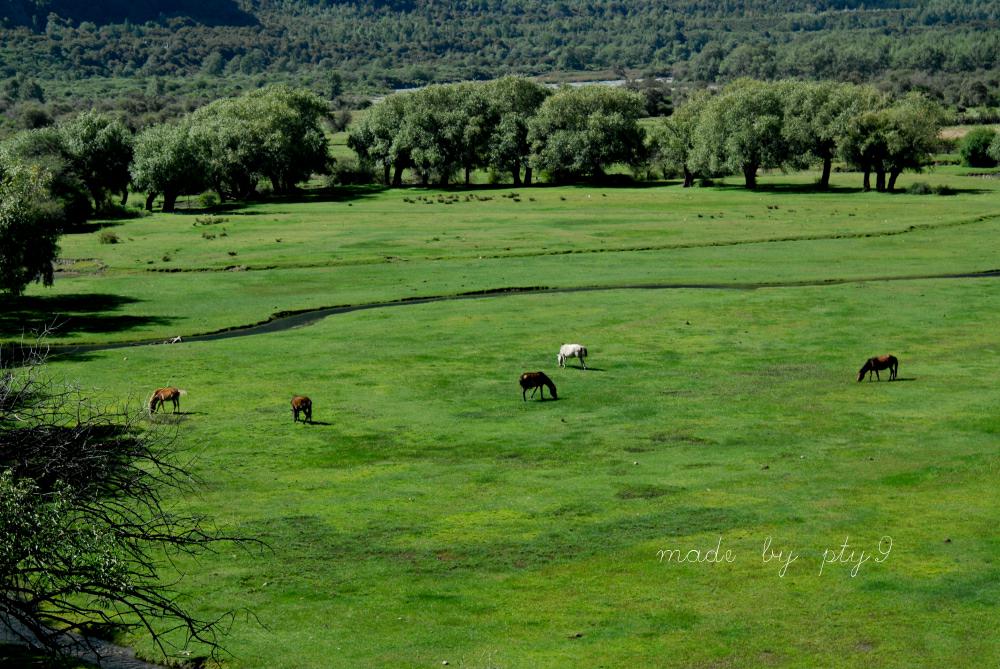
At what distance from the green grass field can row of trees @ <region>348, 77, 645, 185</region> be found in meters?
79.7

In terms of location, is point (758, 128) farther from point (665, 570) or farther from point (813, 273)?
point (665, 570)

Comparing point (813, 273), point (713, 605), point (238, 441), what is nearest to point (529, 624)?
point (713, 605)

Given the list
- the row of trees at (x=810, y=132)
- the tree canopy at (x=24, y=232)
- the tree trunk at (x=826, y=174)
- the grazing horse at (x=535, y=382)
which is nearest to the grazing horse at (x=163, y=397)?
the grazing horse at (x=535, y=382)

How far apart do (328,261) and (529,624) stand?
237 ft

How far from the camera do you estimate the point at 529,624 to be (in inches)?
1035

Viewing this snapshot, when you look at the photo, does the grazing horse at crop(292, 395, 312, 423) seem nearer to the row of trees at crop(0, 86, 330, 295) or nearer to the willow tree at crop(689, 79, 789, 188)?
the row of trees at crop(0, 86, 330, 295)

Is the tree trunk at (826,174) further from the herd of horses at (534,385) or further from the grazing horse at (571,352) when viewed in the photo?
the grazing horse at (571,352)

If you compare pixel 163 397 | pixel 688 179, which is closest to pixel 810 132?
pixel 688 179

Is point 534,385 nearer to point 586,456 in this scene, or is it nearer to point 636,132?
point 586,456

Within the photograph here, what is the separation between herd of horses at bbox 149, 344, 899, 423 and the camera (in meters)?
44.5

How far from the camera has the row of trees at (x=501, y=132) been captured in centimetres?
16900

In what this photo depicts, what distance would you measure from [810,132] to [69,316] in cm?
10677

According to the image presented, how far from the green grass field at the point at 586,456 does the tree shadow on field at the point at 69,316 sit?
368mm

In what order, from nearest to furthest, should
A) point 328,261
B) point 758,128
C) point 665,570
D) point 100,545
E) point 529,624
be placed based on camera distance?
point 100,545
point 529,624
point 665,570
point 328,261
point 758,128
